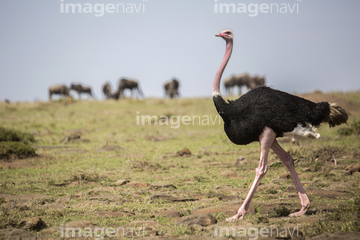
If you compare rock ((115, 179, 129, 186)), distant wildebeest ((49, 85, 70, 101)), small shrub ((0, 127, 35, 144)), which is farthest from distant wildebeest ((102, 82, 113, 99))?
rock ((115, 179, 129, 186))

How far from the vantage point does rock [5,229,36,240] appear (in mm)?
5426

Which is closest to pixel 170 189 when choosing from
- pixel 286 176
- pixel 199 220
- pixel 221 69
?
pixel 286 176

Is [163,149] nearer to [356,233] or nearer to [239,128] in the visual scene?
[239,128]

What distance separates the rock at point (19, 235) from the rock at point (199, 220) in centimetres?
194

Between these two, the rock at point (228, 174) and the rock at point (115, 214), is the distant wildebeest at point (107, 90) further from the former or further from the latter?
the rock at point (115, 214)

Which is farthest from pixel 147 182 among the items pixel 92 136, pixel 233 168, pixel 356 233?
pixel 92 136

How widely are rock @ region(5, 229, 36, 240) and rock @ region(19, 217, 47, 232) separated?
0.23m

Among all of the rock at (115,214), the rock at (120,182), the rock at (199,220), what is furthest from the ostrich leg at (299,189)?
the rock at (120,182)

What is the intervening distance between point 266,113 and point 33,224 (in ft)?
11.9

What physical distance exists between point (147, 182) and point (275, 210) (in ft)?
12.8

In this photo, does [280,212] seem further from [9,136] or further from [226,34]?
[9,136]

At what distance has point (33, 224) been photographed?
19.3 feet

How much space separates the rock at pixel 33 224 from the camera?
5.86m

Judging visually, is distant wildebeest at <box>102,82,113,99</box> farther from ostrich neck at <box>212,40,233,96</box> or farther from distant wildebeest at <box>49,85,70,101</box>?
ostrich neck at <box>212,40,233,96</box>
